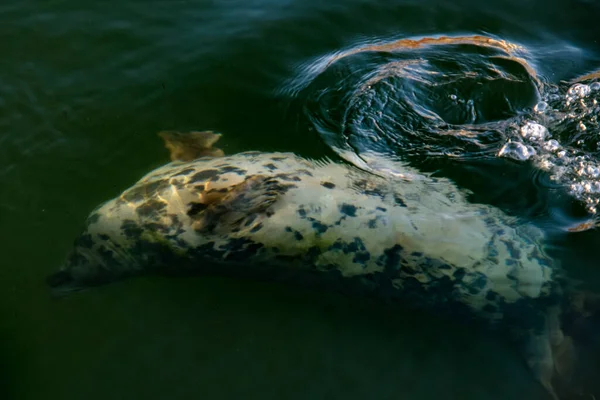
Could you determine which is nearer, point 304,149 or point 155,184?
point 155,184

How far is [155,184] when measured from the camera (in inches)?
182

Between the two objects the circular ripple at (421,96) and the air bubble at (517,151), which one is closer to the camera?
the air bubble at (517,151)

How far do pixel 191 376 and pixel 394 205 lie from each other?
1.91 meters

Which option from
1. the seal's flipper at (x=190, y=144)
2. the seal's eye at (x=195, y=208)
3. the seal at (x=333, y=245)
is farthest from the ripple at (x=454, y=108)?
the seal's eye at (x=195, y=208)

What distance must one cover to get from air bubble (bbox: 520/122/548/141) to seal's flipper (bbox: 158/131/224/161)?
2671 mm

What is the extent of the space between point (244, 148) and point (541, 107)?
2797 millimetres

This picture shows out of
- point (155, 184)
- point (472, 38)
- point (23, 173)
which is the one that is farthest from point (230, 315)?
point (472, 38)

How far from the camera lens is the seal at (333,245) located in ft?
13.9

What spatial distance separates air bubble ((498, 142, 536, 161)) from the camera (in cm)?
523

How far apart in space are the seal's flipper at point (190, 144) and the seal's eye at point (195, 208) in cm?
A: 76

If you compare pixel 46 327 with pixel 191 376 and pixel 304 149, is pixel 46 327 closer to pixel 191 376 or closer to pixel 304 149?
pixel 191 376

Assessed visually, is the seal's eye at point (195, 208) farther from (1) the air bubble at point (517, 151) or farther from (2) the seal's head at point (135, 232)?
(1) the air bubble at point (517, 151)

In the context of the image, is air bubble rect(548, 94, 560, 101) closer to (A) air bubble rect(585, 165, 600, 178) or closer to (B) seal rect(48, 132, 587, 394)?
(A) air bubble rect(585, 165, 600, 178)

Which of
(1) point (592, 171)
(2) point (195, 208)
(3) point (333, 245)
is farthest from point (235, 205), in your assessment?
(1) point (592, 171)
